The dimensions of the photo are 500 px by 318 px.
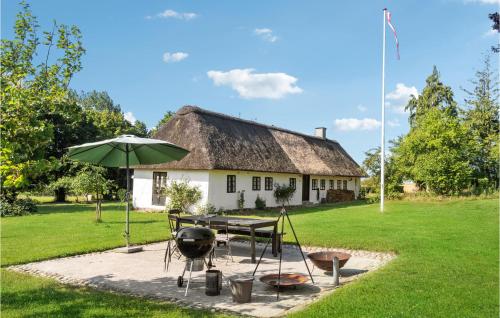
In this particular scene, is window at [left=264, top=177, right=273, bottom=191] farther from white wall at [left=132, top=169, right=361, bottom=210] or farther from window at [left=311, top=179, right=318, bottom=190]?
window at [left=311, top=179, right=318, bottom=190]

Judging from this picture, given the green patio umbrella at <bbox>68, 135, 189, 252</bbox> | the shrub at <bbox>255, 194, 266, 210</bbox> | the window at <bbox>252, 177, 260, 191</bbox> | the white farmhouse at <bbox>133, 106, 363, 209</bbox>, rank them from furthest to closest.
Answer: the window at <bbox>252, 177, 260, 191</bbox> < the shrub at <bbox>255, 194, 266, 210</bbox> < the white farmhouse at <bbox>133, 106, 363, 209</bbox> < the green patio umbrella at <bbox>68, 135, 189, 252</bbox>

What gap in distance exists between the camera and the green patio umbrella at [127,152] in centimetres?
954

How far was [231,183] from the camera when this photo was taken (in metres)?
22.1

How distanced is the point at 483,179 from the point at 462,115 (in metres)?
9.02

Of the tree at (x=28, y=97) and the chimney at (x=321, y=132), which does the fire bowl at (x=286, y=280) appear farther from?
the chimney at (x=321, y=132)

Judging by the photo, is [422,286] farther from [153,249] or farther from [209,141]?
[209,141]

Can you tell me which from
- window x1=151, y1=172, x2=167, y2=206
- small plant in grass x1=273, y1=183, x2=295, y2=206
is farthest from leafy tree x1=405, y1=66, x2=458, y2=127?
window x1=151, y1=172, x2=167, y2=206

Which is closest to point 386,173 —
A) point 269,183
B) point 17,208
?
point 269,183

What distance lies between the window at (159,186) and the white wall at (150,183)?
0.61 ft

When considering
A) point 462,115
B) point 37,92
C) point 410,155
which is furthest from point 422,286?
point 462,115

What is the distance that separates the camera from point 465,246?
33.8ft

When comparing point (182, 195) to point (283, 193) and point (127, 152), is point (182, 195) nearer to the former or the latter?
point (283, 193)

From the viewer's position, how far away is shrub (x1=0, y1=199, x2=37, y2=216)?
20.3m

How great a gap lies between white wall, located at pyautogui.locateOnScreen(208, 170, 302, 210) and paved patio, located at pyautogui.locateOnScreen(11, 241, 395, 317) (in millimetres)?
10103
